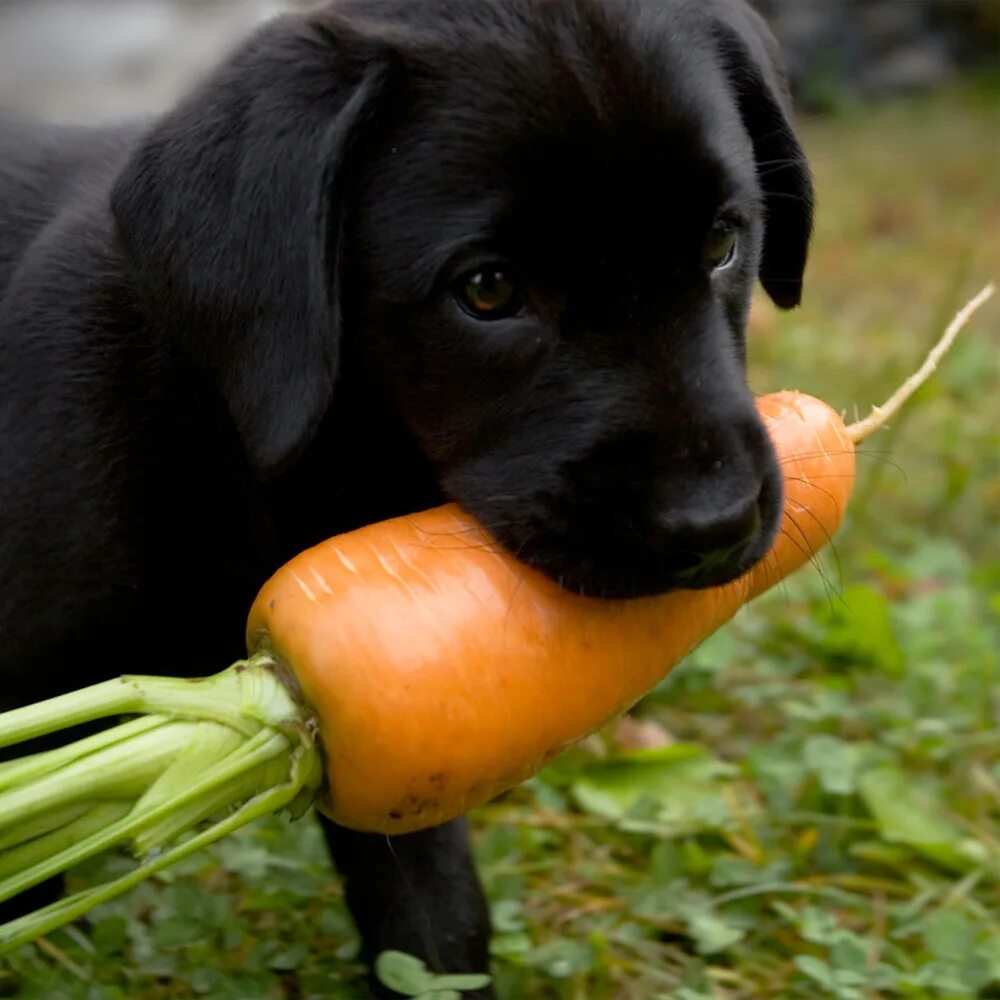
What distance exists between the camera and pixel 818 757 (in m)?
2.72

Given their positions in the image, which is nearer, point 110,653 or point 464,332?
point 464,332

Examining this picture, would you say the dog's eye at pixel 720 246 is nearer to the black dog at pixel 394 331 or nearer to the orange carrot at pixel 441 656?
the black dog at pixel 394 331

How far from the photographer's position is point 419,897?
2.26 meters

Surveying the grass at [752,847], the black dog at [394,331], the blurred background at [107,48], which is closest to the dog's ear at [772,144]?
the black dog at [394,331]

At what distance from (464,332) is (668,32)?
18.0 inches

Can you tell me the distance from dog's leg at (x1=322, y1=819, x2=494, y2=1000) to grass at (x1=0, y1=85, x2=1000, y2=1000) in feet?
0.22

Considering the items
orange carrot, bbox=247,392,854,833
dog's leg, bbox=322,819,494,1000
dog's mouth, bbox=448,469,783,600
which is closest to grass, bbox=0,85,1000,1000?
dog's leg, bbox=322,819,494,1000

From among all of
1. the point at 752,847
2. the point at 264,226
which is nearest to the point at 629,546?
the point at 264,226

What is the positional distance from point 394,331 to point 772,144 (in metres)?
0.69

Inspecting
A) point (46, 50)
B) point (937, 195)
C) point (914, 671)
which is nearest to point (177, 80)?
point (46, 50)

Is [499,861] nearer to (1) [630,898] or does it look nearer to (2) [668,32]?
(1) [630,898]

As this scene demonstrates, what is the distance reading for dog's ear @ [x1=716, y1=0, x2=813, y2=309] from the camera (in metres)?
2.19

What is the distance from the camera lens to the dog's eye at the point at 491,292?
1.87 meters

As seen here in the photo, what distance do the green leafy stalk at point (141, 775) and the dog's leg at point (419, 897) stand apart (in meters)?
0.52
